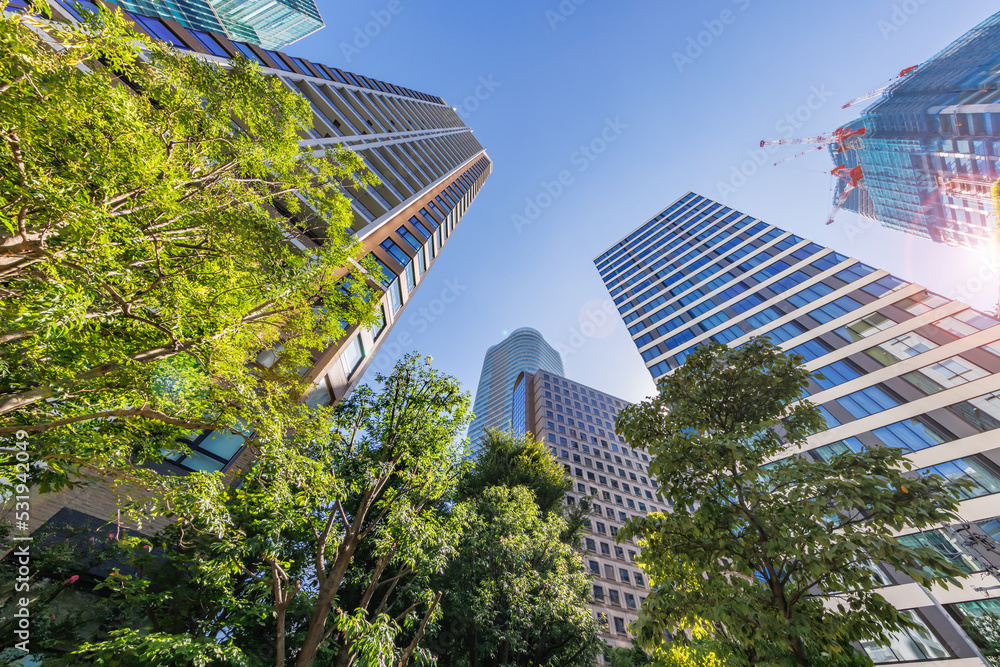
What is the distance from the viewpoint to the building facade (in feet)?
41.5

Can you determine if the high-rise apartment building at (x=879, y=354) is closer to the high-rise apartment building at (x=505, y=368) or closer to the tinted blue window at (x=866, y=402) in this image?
the tinted blue window at (x=866, y=402)

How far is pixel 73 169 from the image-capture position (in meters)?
4.83

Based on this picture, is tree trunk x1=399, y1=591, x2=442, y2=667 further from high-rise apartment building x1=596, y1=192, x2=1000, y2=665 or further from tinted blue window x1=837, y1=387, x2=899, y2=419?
tinted blue window x1=837, y1=387, x2=899, y2=419

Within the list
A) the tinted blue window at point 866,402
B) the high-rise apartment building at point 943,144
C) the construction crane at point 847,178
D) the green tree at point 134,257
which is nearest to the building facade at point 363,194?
the green tree at point 134,257

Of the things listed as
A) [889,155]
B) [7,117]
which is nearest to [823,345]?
[7,117]

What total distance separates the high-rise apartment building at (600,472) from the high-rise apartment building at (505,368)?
32555 millimetres

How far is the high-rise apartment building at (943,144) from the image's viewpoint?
52031mm

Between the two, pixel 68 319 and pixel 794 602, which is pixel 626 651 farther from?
pixel 68 319

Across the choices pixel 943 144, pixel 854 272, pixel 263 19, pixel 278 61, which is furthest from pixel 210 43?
pixel 943 144

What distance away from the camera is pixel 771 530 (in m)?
5.90

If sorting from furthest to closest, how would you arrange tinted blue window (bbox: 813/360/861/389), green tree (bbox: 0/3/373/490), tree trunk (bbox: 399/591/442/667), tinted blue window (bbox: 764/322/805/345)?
tinted blue window (bbox: 764/322/805/345)
tinted blue window (bbox: 813/360/861/389)
tree trunk (bbox: 399/591/442/667)
green tree (bbox: 0/3/373/490)

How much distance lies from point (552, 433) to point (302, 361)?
187 ft

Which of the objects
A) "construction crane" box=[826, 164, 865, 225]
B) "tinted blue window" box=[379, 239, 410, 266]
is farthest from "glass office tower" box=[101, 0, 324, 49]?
"construction crane" box=[826, 164, 865, 225]

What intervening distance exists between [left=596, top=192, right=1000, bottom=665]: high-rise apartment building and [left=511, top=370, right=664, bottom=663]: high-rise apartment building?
633 inches
